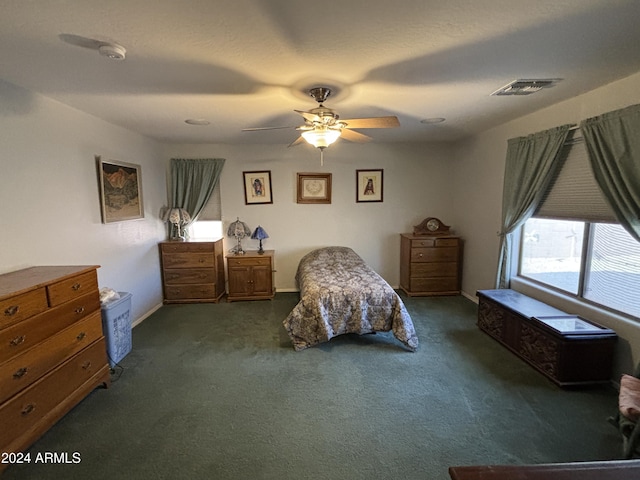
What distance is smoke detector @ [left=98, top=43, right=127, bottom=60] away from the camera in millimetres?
1726

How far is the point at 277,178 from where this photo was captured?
16.2ft

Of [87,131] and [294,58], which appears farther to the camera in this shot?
[87,131]

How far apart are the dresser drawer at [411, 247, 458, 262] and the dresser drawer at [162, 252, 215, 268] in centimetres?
306

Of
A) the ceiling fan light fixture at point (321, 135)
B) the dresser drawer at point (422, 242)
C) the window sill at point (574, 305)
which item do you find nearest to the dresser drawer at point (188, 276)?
the ceiling fan light fixture at point (321, 135)

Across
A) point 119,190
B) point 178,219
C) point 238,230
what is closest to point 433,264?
point 238,230

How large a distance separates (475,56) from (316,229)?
3.48 m

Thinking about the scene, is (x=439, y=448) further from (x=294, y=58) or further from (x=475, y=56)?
(x=294, y=58)

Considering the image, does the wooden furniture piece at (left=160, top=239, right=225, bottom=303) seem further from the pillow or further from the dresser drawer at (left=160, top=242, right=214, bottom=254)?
the pillow

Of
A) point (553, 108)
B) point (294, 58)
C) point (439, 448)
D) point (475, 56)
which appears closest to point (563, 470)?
point (439, 448)

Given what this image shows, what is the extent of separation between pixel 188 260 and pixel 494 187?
14.3 feet

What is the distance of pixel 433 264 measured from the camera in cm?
476

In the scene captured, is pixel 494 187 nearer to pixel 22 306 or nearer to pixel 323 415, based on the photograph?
pixel 323 415

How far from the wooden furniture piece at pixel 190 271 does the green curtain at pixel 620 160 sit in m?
4.33

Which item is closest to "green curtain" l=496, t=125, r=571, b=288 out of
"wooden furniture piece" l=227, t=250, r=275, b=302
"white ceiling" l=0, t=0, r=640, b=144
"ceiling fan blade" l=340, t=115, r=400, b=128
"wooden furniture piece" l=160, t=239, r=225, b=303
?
"white ceiling" l=0, t=0, r=640, b=144
